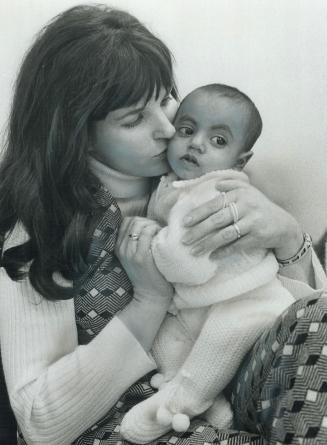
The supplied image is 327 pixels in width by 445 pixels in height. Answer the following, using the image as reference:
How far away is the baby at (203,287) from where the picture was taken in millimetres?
806

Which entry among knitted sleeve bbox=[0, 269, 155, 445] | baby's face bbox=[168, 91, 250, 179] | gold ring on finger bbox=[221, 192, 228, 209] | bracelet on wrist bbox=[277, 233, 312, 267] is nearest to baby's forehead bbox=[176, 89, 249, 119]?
baby's face bbox=[168, 91, 250, 179]

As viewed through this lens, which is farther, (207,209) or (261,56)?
(261,56)

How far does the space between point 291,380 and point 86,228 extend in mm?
372

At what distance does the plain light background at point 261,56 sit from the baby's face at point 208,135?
0.17 meters

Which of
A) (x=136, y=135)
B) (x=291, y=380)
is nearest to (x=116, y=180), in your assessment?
(x=136, y=135)

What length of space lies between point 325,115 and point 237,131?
0.25 meters

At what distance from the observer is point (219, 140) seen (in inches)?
34.2

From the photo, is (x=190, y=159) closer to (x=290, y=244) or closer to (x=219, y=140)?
(x=219, y=140)

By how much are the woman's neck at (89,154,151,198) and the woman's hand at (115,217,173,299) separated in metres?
0.07

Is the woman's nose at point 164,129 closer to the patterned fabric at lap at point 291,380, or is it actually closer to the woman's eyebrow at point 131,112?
the woman's eyebrow at point 131,112

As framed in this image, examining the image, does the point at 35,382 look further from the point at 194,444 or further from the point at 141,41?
the point at 141,41

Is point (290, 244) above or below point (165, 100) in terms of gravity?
below

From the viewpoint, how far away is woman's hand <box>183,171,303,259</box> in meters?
0.82

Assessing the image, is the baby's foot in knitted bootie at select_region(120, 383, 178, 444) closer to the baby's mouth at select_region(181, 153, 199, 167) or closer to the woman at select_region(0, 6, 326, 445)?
the woman at select_region(0, 6, 326, 445)
